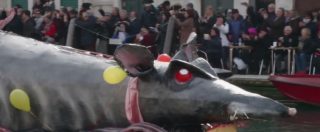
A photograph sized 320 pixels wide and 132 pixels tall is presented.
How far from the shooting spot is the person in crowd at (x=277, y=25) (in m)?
18.8

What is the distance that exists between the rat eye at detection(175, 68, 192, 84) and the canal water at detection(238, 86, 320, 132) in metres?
5.10

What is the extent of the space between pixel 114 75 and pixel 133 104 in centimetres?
25

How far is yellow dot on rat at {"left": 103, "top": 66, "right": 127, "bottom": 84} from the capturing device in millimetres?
4500

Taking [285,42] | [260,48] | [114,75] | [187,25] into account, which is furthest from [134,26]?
[114,75]

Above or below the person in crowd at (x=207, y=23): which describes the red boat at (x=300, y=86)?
below

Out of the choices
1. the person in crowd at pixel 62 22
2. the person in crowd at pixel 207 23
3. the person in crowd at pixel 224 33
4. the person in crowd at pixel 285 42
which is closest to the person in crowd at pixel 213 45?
the person in crowd at pixel 207 23

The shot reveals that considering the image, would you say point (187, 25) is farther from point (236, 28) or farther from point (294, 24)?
point (294, 24)

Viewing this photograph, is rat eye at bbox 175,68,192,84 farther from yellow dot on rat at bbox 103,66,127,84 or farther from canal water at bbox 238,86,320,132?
canal water at bbox 238,86,320,132

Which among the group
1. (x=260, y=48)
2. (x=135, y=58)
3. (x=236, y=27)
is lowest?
(x=260, y=48)

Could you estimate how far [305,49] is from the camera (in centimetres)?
1820

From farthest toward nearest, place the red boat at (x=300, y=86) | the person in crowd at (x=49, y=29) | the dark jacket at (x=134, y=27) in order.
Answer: the person in crowd at (x=49, y=29) < the dark jacket at (x=134, y=27) < the red boat at (x=300, y=86)

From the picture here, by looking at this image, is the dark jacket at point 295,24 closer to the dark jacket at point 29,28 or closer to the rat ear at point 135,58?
the dark jacket at point 29,28

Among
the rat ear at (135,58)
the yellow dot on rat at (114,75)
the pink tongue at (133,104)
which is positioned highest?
the rat ear at (135,58)

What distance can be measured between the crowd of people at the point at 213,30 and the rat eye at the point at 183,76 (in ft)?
42.2
